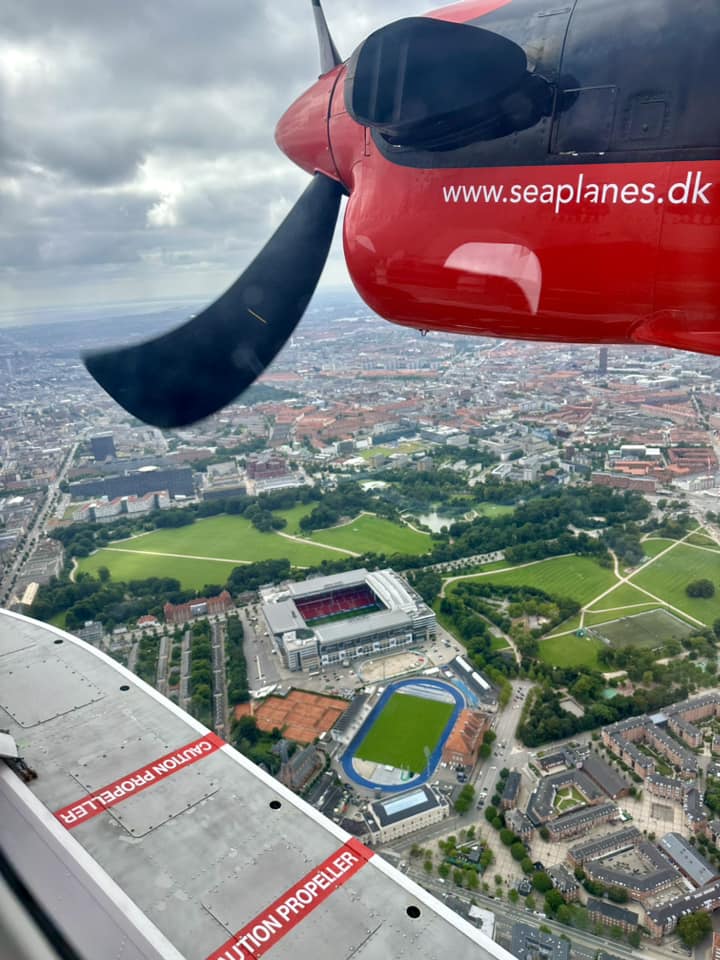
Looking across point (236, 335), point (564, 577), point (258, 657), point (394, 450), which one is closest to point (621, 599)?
point (564, 577)

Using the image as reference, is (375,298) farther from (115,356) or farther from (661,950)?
(661,950)

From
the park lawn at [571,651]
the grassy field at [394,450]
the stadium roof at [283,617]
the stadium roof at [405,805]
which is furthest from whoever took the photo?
the grassy field at [394,450]

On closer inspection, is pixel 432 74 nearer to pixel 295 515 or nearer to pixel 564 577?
pixel 564 577

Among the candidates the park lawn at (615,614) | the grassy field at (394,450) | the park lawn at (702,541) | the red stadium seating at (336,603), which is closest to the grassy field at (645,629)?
the park lawn at (615,614)

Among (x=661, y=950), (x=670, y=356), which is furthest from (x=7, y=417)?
(x=670, y=356)

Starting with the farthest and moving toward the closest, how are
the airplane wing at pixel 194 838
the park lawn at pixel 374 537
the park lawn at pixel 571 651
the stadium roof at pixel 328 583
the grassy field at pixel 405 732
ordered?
the park lawn at pixel 374 537 → the stadium roof at pixel 328 583 → the park lawn at pixel 571 651 → the grassy field at pixel 405 732 → the airplane wing at pixel 194 838

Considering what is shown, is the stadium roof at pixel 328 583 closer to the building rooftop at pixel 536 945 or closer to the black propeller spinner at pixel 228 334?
the building rooftop at pixel 536 945
